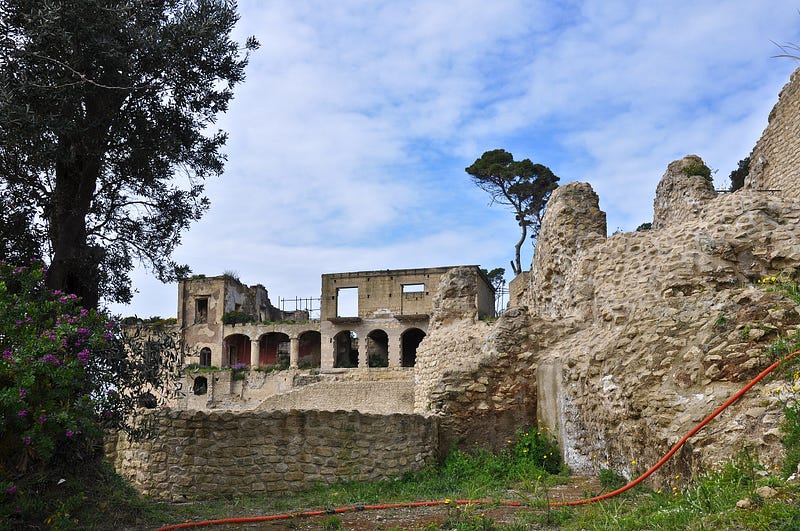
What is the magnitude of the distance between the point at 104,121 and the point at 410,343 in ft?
106

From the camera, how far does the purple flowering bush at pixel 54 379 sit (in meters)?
4.86

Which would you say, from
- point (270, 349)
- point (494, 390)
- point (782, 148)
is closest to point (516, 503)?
point (494, 390)

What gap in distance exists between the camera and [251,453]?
823 centimetres

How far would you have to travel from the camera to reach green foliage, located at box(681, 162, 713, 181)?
462 inches

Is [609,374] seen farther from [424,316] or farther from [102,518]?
[424,316]

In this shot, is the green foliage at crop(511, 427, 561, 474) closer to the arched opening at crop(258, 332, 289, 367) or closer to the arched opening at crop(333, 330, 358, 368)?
the arched opening at crop(333, 330, 358, 368)

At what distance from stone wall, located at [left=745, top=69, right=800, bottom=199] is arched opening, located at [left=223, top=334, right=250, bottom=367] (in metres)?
32.7

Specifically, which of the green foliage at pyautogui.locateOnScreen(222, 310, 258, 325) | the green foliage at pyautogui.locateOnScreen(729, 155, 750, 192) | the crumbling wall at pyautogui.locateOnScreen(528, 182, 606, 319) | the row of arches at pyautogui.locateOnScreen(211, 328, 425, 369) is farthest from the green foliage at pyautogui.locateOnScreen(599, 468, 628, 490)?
the green foliage at pyautogui.locateOnScreen(222, 310, 258, 325)

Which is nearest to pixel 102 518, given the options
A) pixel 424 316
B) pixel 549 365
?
pixel 549 365

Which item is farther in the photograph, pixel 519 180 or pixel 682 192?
pixel 519 180

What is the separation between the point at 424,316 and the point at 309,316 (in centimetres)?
1088

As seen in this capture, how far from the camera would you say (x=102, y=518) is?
20.2 ft

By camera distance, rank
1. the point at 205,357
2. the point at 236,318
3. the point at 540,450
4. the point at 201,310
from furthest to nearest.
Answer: the point at 201,310 → the point at 205,357 → the point at 236,318 → the point at 540,450

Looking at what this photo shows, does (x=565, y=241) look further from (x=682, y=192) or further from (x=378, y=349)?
(x=378, y=349)
